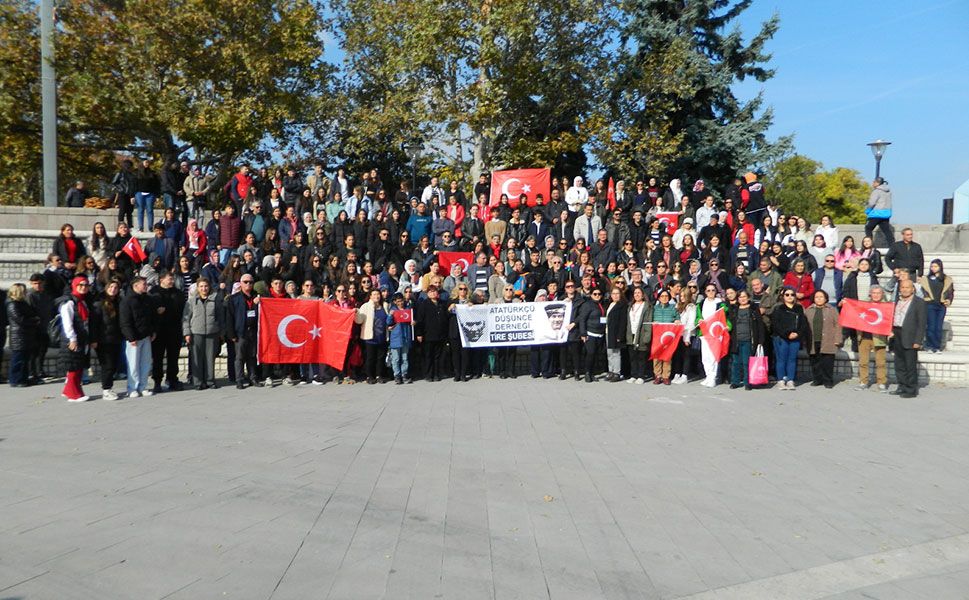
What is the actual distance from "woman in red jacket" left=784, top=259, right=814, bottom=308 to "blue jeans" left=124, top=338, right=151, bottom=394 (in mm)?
11332

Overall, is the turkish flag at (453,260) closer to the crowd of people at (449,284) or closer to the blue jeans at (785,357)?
the crowd of people at (449,284)

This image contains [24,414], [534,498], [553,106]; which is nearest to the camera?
[534,498]

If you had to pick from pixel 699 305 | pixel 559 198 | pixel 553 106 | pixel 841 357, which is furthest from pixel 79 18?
pixel 841 357

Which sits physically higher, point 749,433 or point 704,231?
point 704,231

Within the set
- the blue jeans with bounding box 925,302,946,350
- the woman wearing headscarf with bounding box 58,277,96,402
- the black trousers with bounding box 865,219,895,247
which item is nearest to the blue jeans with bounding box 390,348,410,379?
the woman wearing headscarf with bounding box 58,277,96,402

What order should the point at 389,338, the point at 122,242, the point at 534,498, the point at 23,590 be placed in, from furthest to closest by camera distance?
the point at 122,242
the point at 389,338
the point at 534,498
the point at 23,590

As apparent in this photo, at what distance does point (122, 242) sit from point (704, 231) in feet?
40.6

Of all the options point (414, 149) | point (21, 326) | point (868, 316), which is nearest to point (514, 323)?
point (868, 316)

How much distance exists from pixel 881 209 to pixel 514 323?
10.1m

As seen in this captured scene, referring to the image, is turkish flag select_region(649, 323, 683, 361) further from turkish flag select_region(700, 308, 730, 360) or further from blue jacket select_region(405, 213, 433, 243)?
blue jacket select_region(405, 213, 433, 243)

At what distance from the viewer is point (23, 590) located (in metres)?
5.08

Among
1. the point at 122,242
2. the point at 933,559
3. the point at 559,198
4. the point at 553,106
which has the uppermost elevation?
the point at 553,106

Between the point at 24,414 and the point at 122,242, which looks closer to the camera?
the point at 24,414

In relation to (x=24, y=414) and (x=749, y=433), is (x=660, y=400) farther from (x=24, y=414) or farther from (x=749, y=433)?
(x=24, y=414)
